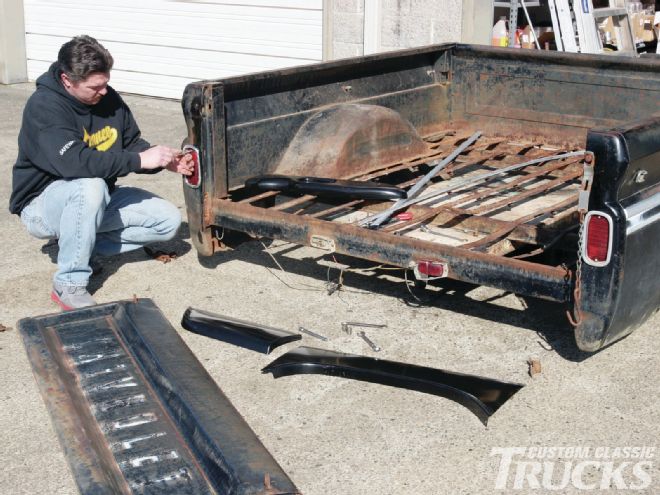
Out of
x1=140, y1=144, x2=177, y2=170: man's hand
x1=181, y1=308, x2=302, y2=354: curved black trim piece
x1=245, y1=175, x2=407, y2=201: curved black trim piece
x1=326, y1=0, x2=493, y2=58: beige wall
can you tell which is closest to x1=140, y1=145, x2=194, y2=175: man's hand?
x1=140, y1=144, x2=177, y2=170: man's hand

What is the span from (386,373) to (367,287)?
115 cm

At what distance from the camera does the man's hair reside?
4.97 m

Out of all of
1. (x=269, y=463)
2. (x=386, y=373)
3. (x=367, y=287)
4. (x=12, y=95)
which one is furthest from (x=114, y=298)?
(x=12, y=95)

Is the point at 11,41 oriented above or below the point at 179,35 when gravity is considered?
below

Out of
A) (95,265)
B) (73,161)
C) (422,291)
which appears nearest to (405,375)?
(422,291)

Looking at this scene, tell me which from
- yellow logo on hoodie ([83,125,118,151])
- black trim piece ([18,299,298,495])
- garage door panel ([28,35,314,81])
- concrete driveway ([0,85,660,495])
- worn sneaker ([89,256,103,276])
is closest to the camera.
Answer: black trim piece ([18,299,298,495])

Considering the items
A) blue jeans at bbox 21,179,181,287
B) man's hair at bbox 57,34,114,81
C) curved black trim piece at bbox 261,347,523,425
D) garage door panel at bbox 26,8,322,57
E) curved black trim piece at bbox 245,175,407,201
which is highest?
man's hair at bbox 57,34,114,81

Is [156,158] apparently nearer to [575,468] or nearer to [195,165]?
[195,165]

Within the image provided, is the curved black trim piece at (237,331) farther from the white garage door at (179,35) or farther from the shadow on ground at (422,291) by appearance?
the white garage door at (179,35)

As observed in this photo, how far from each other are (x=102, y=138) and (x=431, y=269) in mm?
2027

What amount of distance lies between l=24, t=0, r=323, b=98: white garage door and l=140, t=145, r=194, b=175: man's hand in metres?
5.09

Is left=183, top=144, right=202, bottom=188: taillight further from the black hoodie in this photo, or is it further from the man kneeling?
the black hoodie

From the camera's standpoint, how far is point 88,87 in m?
5.05

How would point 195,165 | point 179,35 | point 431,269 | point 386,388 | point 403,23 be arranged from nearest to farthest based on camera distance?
point 386,388 < point 431,269 < point 195,165 < point 403,23 < point 179,35
